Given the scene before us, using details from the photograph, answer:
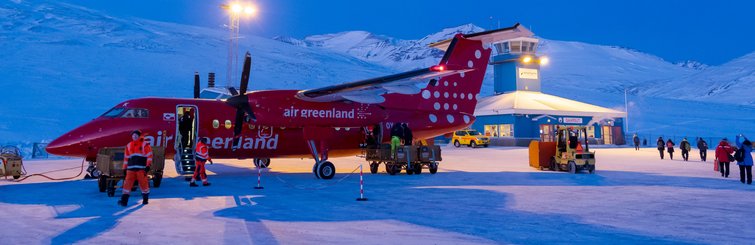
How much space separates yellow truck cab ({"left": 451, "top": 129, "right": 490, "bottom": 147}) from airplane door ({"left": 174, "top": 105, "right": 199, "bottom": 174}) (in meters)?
33.0

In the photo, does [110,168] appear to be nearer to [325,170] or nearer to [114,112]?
[114,112]

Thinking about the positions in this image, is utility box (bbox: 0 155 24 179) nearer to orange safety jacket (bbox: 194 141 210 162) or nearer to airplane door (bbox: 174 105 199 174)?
airplane door (bbox: 174 105 199 174)

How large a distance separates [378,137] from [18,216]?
1179cm

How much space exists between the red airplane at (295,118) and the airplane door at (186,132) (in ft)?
0.11

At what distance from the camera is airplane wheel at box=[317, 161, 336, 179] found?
1631 centimetres

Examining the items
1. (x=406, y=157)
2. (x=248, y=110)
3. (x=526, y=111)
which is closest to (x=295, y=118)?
(x=248, y=110)

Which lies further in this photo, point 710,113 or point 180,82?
point 710,113

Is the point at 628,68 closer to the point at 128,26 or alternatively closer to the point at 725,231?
the point at 128,26

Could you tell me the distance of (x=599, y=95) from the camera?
361 ft

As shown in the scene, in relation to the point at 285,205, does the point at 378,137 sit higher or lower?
higher

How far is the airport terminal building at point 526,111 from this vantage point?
5041 centimetres

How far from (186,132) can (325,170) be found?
4713 mm

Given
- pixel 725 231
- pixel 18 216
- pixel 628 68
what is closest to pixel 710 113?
pixel 628 68

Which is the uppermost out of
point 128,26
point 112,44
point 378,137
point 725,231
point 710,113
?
point 128,26
